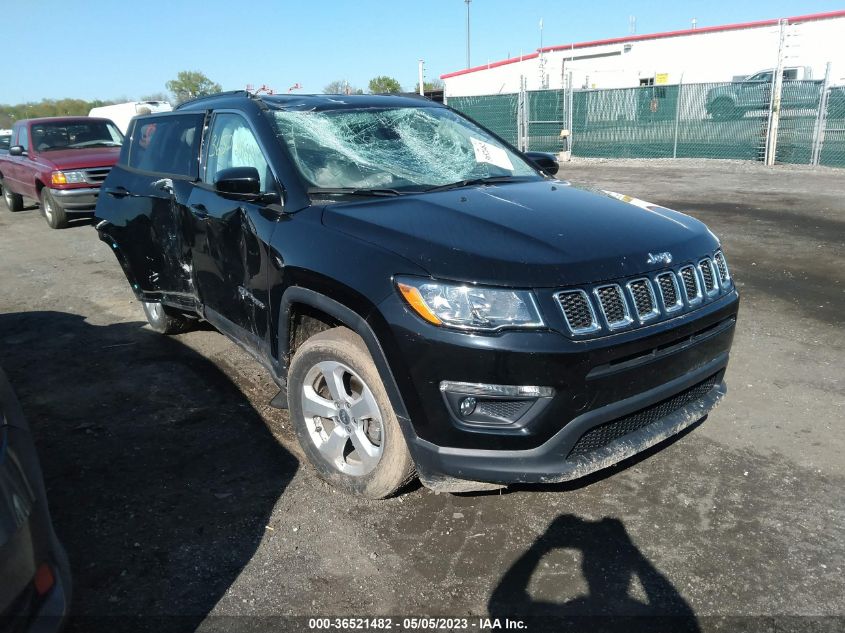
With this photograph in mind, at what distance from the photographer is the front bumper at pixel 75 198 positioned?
1100 centimetres

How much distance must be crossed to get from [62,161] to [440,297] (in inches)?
426

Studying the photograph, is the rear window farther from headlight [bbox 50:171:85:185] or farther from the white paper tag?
the white paper tag

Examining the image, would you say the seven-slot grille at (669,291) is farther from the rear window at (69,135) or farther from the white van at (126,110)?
the white van at (126,110)

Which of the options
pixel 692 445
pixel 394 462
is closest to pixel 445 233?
A: pixel 394 462

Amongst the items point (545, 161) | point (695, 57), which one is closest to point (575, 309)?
point (545, 161)

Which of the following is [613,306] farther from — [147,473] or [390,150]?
[147,473]

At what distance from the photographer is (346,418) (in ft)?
9.92

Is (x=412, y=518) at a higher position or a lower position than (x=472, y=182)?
lower

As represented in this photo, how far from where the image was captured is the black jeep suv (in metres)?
2.46

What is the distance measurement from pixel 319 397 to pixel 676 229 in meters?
1.86

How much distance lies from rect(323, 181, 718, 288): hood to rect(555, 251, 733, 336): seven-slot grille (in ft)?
0.17

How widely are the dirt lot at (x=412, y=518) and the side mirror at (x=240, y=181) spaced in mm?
1409

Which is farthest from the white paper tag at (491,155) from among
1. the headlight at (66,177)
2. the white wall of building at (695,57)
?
the white wall of building at (695,57)

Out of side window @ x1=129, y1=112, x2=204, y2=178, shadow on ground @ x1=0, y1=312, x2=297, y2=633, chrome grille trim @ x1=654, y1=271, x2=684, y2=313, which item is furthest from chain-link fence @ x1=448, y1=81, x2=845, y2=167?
shadow on ground @ x1=0, y1=312, x2=297, y2=633
